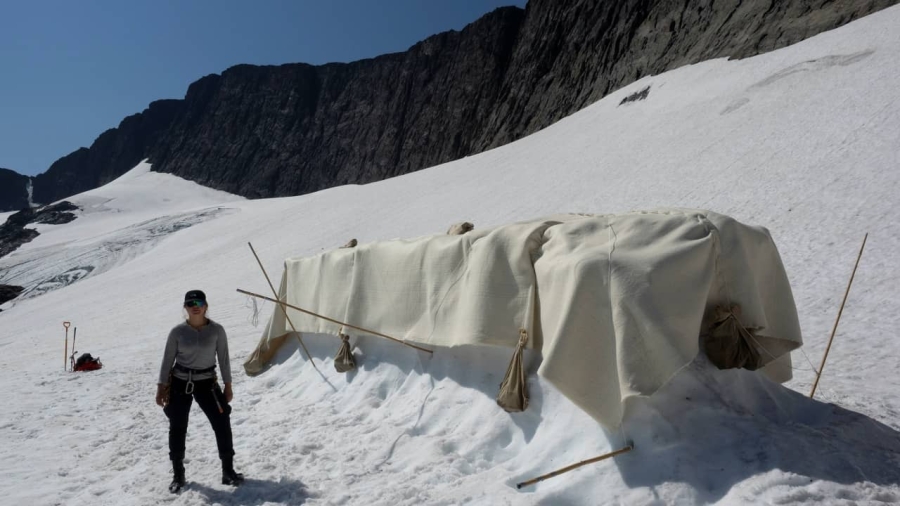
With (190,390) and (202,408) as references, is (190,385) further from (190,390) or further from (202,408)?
(202,408)

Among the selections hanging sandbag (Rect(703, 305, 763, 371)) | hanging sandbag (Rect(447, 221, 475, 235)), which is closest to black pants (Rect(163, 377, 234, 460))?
hanging sandbag (Rect(447, 221, 475, 235))

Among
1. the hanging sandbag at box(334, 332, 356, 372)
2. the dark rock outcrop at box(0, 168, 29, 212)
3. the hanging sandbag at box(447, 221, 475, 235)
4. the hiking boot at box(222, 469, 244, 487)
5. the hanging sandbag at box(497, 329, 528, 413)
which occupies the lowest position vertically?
the hiking boot at box(222, 469, 244, 487)

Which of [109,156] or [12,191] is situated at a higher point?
[109,156]

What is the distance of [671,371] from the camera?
10.7 feet

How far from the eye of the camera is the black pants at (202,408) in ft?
13.7

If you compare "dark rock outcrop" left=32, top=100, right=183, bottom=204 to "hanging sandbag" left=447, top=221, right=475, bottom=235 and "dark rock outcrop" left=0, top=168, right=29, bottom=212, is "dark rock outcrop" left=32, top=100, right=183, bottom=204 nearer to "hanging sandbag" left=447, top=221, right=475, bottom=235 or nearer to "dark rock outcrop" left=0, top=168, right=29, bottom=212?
"dark rock outcrop" left=0, top=168, right=29, bottom=212

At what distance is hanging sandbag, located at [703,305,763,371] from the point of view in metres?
3.59

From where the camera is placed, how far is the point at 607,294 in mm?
3555

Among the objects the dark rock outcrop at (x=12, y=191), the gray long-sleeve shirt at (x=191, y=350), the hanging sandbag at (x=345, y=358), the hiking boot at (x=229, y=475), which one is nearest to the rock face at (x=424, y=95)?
the dark rock outcrop at (x=12, y=191)

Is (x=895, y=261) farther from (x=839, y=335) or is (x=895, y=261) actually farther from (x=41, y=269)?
(x=41, y=269)

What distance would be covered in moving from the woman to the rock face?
27045 millimetres

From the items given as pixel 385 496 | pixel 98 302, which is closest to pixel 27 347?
pixel 98 302

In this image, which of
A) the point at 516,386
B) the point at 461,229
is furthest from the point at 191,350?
the point at 461,229

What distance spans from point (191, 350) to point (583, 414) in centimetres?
311
